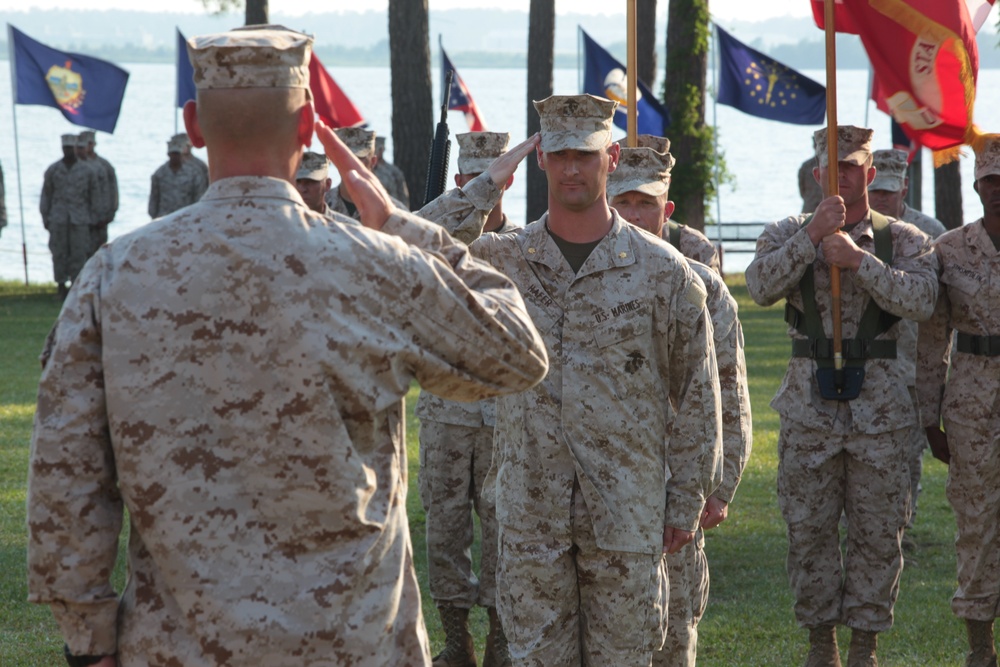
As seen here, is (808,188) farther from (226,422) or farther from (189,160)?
(226,422)

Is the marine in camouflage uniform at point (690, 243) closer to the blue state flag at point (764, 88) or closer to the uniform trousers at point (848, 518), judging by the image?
the uniform trousers at point (848, 518)

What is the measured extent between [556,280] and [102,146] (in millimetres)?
63025

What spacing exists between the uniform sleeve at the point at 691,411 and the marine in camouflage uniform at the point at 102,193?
18.2 metres

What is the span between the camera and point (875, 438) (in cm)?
683

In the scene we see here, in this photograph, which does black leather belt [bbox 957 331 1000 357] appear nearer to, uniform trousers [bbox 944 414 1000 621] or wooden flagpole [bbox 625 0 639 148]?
uniform trousers [bbox 944 414 1000 621]

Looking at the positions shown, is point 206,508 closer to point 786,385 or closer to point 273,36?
point 273,36

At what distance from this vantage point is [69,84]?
20984 millimetres

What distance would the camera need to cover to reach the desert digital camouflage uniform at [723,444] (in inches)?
216

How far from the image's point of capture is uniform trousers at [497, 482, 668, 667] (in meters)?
4.88

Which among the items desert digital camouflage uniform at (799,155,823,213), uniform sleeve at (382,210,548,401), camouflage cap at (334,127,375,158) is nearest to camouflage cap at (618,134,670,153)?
camouflage cap at (334,127,375,158)


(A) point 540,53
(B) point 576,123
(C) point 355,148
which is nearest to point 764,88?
(A) point 540,53

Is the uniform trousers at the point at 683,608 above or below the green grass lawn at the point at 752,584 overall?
above

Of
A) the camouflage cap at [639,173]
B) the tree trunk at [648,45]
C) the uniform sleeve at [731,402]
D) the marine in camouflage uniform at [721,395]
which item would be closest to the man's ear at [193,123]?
the marine in camouflage uniform at [721,395]

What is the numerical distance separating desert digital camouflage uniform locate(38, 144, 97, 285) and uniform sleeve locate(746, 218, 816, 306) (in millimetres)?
16551
